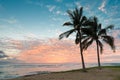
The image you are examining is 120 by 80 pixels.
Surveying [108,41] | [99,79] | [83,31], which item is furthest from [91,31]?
[99,79]

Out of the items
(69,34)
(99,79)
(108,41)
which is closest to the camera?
(99,79)

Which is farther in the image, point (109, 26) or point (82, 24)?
point (109, 26)

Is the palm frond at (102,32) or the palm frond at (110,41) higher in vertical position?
the palm frond at (102,32)

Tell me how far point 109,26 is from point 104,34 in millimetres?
1970

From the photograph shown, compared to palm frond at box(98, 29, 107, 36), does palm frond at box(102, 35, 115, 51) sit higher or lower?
lower

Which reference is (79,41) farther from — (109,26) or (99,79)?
(99,79)

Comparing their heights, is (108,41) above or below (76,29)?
below

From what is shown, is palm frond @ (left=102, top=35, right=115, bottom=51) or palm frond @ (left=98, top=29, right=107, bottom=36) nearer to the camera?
palm frond @ (left=102, top=35, right=115, bottom=51)

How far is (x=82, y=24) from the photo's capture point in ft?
121

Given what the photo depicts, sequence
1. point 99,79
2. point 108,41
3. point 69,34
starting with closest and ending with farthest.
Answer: point 99,79 → point 69,34 → point 108,41

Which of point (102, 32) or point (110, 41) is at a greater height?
point (102, 32)

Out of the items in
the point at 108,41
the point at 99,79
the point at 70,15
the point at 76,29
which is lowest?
the point at 99,79

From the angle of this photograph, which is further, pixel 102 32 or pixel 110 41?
pixel 102 32

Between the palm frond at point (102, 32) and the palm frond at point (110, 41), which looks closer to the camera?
the palm frond at point (110, 41)
